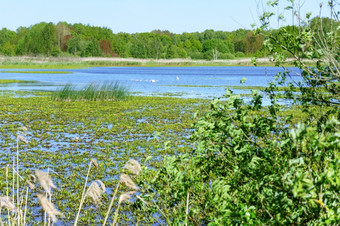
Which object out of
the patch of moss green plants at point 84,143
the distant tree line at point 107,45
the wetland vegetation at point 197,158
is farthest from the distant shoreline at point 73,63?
the wetland vegetation at point 197,158

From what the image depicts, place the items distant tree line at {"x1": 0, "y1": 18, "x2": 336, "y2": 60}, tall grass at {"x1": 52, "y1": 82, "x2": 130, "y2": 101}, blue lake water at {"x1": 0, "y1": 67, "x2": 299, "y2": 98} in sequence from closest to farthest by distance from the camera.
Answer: tall grass at {"x1": 52, "y1": 82, "x2": 130, "y2": 101} → blue lake water at {"x1": 0, "y1": 67, "x2": 299, "y2": 98} → distant tree line at {"x1": 0, "y1": 18, "x2": 336, "y2": 60}

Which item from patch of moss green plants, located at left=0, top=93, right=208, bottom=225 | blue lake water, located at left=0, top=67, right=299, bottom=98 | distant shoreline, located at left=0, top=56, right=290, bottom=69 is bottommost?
patch of moss green plants, located at left=0, top=93, right=208, bottom=225

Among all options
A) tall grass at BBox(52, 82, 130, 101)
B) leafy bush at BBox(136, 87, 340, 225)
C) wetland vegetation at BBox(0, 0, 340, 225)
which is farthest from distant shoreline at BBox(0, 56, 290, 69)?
leafy bush at BBox(136, 87, 340, 225)

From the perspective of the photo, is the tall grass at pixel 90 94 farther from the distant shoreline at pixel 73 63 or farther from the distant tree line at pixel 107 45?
the distant tree line at pixel 107 45

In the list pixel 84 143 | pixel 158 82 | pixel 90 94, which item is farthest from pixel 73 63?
pixel 84 143

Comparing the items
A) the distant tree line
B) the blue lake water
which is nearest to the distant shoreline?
the distant tree line

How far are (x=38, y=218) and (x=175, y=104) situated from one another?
13991mm

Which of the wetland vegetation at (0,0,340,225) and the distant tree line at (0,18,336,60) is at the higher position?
the distant tree line at (0,18,336,60)

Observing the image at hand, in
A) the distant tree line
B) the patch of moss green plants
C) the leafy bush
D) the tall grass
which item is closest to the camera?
the leafy bush

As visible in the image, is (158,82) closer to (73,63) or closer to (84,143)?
(84,143)

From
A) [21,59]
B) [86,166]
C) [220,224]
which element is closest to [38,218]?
[86,166]

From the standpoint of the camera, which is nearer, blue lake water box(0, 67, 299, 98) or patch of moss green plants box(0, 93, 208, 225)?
patch of moss green plants box(0, 93, 208, 225)

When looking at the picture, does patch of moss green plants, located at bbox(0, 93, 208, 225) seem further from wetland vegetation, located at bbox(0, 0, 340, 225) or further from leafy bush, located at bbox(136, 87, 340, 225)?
leafy bush, located at bbox(136, 87, 340, 225)

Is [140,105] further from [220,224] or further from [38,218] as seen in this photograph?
[220,224]
